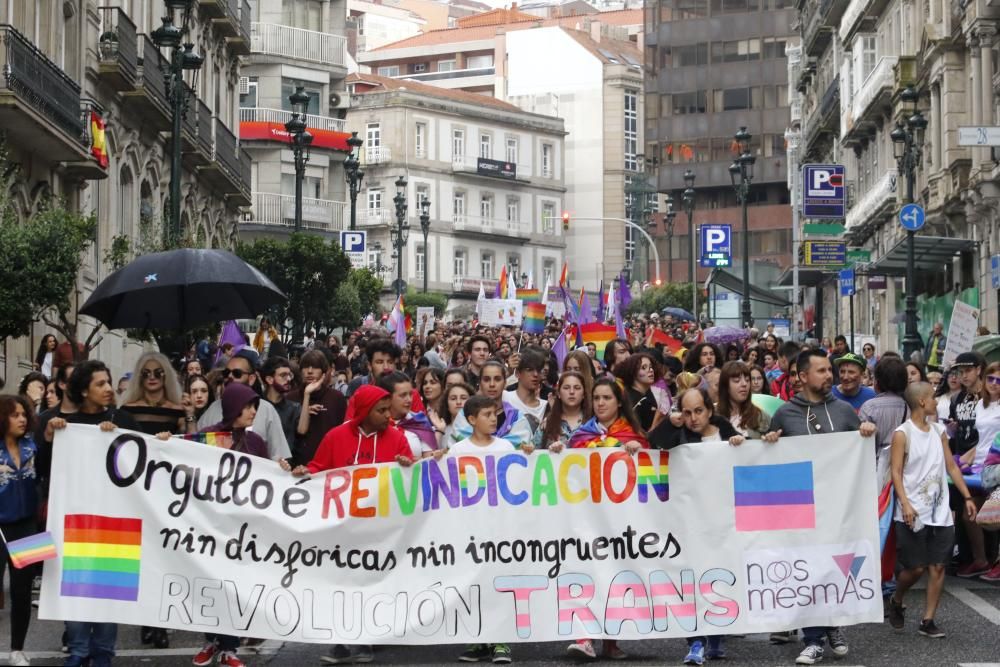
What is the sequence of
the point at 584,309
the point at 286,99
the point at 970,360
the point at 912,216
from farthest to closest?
the point at 286,99 → the point at 584,309 → the point at 912,216 → the point at 970,360

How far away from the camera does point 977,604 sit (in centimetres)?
1260

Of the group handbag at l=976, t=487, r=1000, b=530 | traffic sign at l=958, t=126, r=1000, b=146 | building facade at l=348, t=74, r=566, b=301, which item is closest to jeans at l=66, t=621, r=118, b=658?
handbag at l=976, t=487, r=1000, b=530

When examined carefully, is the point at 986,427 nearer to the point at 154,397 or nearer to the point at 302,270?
the point at 154,397

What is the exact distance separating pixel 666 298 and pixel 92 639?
72963 mm

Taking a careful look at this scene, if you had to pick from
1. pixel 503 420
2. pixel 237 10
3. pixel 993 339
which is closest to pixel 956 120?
pixel 237 10

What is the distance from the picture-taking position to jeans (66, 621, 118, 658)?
9.88m

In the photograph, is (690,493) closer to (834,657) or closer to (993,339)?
(834,657)

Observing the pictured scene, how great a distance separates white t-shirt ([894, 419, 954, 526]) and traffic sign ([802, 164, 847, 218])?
41688mm

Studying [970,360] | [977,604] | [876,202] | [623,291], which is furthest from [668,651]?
[876,202]

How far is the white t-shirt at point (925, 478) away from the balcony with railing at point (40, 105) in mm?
15898

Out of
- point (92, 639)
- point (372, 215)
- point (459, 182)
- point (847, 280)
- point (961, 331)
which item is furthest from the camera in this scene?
point (459, 182)

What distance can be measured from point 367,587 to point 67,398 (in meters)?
1.97

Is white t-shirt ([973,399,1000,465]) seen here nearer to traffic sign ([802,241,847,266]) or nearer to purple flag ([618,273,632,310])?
purple flag ([618,273,632,310])

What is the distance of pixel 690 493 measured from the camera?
10.5 meters
